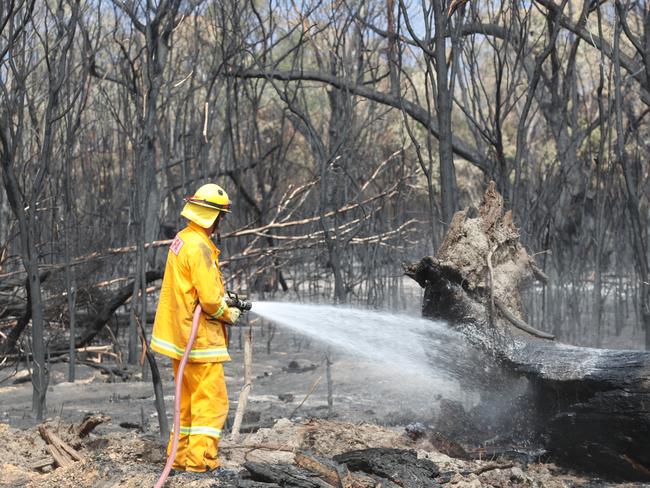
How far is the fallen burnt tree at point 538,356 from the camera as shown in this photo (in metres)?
4.12

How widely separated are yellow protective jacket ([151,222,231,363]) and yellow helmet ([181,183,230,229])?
53 mm

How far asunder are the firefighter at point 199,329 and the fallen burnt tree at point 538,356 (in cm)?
143

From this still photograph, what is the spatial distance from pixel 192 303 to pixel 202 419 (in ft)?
1.73

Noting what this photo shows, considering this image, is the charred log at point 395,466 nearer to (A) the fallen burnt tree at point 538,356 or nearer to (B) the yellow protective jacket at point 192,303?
(B) the yellow protective jacket at point 192,303

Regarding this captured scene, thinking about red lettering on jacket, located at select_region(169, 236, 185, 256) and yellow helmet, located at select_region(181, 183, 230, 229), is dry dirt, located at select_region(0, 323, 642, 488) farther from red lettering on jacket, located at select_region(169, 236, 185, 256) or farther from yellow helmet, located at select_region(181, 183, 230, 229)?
yellow helmet, located at select_region(181, 183, 230, 229)

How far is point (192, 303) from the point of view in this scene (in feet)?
12.9

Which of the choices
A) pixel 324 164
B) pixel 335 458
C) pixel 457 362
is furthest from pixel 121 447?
pixel 324 164

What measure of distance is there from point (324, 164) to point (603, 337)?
4.33m

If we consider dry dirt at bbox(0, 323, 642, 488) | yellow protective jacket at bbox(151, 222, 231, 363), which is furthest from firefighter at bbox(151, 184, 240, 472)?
dry dirt at bbox(0, 323, 642, 488)

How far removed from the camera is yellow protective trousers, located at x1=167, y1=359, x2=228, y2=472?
12.7ft

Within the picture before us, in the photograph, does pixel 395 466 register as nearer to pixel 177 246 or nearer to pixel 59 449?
pixel 177 246

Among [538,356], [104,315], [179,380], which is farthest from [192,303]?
[104,315]

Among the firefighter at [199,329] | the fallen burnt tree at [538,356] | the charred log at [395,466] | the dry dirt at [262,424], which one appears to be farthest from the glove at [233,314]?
the fallen burnt tree at [538,356]

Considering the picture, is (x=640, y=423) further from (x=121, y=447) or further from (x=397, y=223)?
(x=397, y=223)
